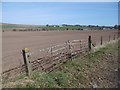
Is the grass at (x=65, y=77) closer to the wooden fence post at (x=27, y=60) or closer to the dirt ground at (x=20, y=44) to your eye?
the wooden fence post at (x=27, y=60)

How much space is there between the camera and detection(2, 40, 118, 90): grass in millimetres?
9539

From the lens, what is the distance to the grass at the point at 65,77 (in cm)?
954

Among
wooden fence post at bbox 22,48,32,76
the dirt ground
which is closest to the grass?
wooden fence post at bbox 22,48,32,76

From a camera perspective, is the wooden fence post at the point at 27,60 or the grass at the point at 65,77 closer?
the grass at the point at 65,77

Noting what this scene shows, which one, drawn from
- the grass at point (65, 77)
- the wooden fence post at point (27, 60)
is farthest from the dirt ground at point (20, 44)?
the wooden fence post at point (27, 60)

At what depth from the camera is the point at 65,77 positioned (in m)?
10.9

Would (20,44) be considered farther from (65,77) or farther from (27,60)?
(27,60)

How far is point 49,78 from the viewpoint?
10.2 metres

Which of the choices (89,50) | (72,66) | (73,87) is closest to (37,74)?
(73,87)

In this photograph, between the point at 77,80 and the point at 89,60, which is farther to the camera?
the point at 89,60

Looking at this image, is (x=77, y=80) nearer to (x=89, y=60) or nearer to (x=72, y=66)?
(x=72, y=66)

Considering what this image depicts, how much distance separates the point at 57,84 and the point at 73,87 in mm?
665

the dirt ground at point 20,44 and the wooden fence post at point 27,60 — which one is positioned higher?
the wooden fence post at point 27,60

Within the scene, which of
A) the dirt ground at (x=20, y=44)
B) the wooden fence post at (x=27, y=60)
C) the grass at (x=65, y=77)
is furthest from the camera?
the dirt ground at (x=20, y=44)
